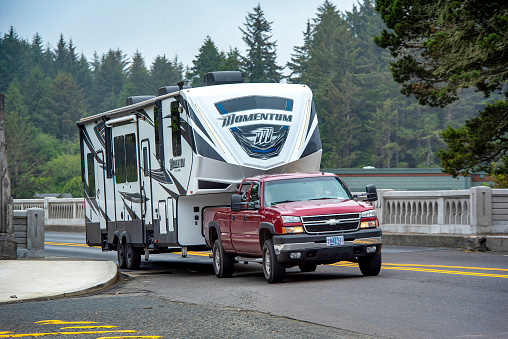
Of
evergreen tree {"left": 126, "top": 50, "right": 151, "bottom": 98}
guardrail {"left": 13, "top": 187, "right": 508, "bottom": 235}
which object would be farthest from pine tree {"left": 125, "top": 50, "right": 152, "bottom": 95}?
guardrail {"left": 13, "top": 187, "right": 508, "bottom": 235}

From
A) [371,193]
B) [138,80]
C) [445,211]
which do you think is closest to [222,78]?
[371,193]

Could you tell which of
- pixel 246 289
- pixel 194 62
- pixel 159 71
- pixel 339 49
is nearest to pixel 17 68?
pixel 159 71

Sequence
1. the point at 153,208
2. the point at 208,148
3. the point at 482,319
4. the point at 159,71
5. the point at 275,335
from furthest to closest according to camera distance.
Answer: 1. the point at 159,71
2. the point at 153,208
3. the point at 208,148
4. the point at 482,319
5. the point at 275,335

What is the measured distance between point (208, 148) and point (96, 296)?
4.12 metres

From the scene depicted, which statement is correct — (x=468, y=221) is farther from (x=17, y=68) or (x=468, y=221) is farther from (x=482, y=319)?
(x=17, y=68)

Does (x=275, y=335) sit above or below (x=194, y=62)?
below

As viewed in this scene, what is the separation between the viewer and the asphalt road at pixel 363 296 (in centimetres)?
884

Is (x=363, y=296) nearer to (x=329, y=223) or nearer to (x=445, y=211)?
(x=329, y=223)

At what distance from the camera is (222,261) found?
15383 millimetres

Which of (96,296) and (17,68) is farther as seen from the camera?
(17,68)

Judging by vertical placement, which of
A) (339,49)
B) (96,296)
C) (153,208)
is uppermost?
(339,49)

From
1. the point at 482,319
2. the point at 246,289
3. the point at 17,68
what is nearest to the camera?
the point at 482,319

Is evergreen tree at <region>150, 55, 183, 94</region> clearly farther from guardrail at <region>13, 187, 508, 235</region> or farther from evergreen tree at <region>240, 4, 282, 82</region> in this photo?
guardrail at <region>13, 187, 508, 235</region>

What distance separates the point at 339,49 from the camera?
107m
